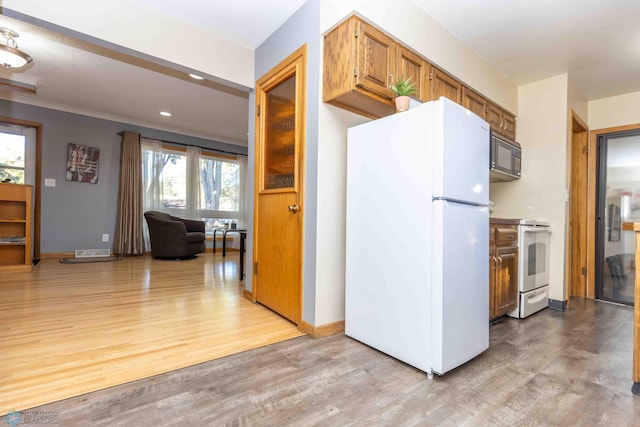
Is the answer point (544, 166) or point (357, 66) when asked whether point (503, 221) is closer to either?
point (544, 166)

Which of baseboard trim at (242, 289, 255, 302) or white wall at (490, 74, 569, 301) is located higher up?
white wall at (490, 74, 569, 301)

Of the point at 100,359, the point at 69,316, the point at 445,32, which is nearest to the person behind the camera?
the point at 100,359

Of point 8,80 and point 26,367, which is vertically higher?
point 8,80

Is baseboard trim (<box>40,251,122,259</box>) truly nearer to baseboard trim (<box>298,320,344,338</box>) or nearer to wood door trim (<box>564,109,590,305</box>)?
baseboard trim (<box>298,320,344,338</box>)

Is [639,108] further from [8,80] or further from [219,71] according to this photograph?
[8,80]

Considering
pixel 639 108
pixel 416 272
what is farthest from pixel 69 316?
pixel 639 108

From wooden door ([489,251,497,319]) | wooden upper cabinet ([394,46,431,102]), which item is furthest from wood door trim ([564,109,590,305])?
wooden upper cabinet ([394,46,431,102])

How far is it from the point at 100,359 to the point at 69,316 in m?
0.95

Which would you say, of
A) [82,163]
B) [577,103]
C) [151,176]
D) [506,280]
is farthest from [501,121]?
[82,163]

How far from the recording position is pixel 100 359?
164cm

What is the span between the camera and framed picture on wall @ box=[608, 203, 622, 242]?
3.50 metres

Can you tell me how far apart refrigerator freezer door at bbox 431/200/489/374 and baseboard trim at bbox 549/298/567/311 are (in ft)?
5.78

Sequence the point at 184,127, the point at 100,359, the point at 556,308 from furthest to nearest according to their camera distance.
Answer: the point at 184,127, the point at 556,308, the point at 100,359

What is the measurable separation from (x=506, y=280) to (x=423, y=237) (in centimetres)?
145
